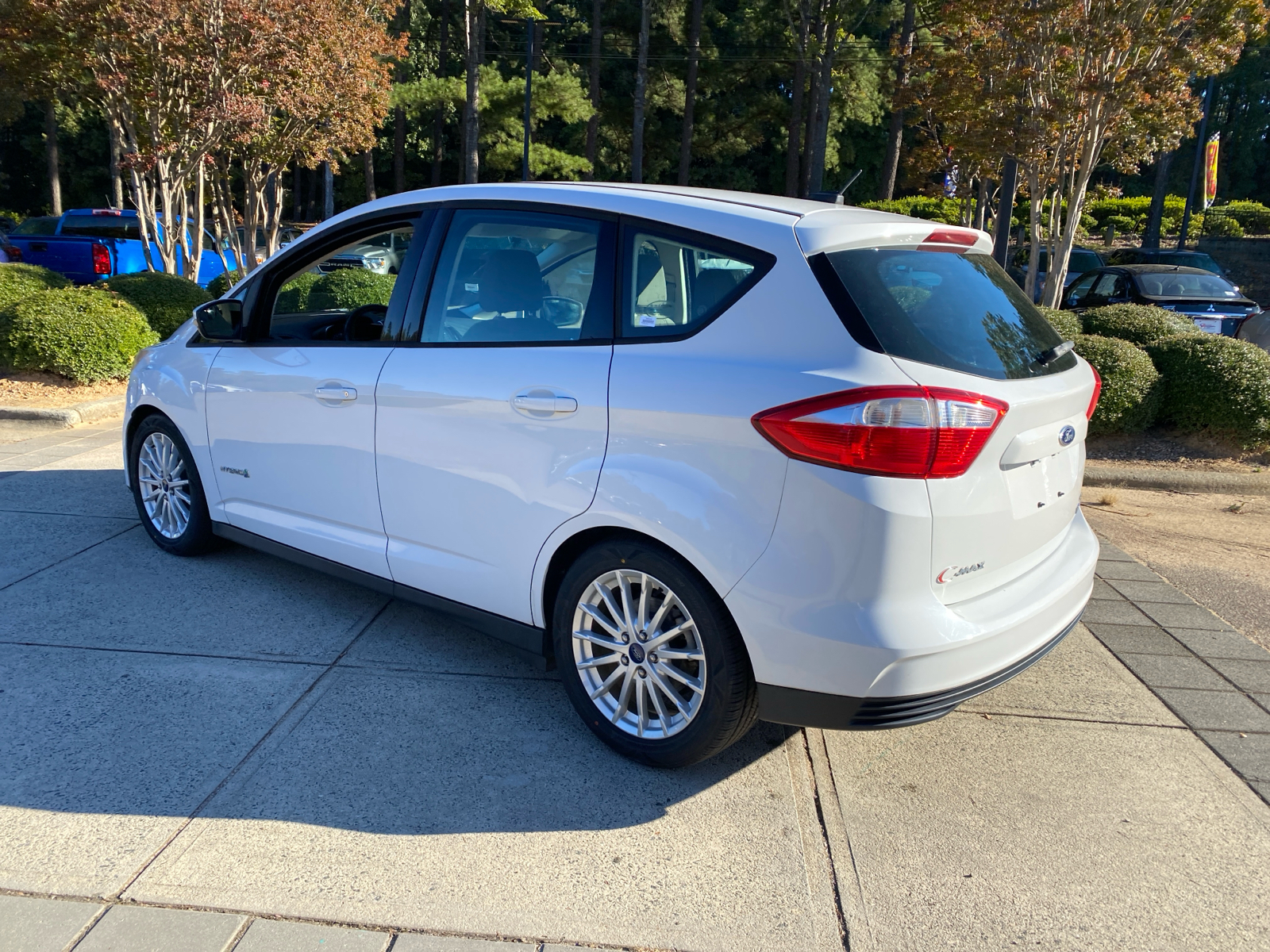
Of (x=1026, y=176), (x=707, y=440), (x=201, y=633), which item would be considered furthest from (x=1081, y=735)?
(x=1026, y=176)

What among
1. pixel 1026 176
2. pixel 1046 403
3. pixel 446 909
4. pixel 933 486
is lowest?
pixel 446 909

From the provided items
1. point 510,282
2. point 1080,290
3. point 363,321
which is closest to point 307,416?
point 363,321

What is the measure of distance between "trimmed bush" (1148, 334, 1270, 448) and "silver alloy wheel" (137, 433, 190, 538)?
7.47m

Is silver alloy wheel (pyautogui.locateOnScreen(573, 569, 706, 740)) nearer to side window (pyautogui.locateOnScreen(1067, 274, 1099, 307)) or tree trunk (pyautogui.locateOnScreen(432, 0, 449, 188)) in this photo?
side window (pyautogui.locateOnScreen(1067, 274, 1099, 307))

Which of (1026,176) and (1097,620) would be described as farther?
(1026,176)

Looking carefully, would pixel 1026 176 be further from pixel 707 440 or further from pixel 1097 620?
pixel 707 440

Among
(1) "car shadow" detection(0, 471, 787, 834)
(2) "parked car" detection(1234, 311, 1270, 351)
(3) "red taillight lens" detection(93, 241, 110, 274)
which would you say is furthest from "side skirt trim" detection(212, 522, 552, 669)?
(3) "red taillight lens" detection(93, 241, 110, 274)

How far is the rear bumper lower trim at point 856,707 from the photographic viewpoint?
8.90 ft

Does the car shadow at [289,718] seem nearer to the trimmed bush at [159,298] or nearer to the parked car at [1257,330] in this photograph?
the trimmed bush at [159,298]

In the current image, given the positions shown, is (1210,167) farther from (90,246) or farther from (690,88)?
(90,246)

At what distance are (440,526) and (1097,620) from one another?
315 centimetres

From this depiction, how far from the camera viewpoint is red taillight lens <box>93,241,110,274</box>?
1641cm

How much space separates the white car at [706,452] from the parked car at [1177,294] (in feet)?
34.0

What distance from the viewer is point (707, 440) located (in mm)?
2793
